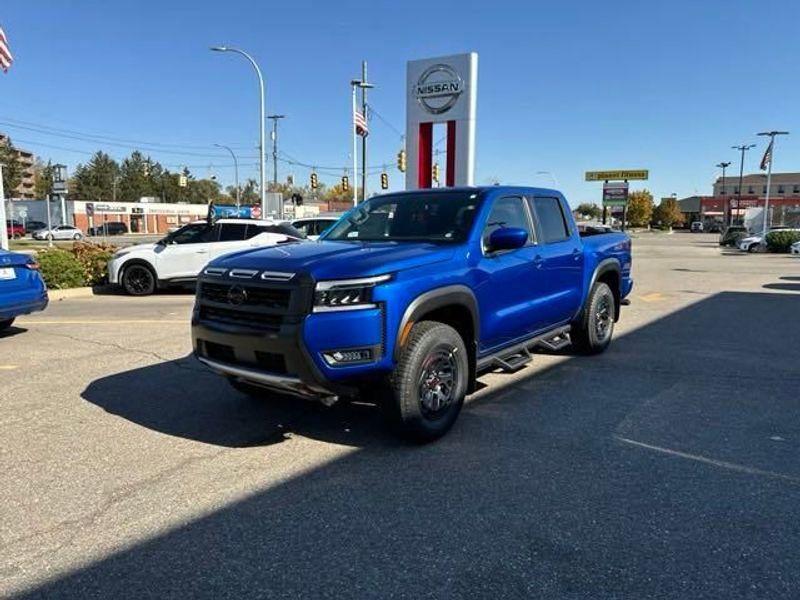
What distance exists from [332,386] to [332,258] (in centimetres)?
87

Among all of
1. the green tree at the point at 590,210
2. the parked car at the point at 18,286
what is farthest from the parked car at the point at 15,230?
the green tree at the point at 590,210

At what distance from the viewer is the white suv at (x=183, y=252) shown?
13586 mm

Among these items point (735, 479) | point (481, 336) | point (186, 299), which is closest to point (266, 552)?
point (481, 336)

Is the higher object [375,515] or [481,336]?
[481,336]

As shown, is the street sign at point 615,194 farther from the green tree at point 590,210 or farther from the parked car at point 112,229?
the green tree at point 590,210

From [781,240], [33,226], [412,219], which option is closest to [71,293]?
[412,219]

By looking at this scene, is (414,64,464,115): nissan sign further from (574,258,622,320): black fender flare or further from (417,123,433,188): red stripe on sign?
(574,258,622,320): black fender flare

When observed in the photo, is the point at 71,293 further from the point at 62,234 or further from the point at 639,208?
the point at 639,208

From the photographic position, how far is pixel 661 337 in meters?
8.84

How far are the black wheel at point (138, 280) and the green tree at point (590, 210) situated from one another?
132884 millimetres

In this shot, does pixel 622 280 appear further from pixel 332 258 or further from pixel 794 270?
pixel 794 270

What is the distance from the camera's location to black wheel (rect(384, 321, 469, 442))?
425 cm

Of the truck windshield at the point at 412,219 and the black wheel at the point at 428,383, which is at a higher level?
the truck windshield at the point at 412,219

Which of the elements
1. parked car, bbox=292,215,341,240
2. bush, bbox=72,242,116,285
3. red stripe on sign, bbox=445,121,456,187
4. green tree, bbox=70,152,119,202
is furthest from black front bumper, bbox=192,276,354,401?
green tree, bbox=70,152,119,202
